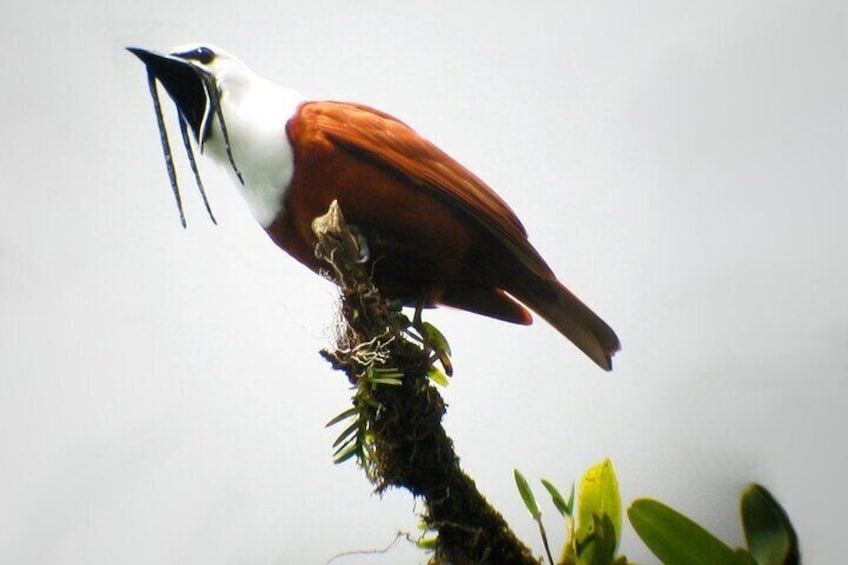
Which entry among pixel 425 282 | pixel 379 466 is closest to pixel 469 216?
pixel 425 282

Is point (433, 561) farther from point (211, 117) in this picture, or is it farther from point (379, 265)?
point (211, 117)

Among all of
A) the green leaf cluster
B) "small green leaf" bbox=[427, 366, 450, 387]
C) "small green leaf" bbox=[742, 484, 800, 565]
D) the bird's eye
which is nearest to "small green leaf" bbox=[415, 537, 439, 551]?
the green leaf cluster

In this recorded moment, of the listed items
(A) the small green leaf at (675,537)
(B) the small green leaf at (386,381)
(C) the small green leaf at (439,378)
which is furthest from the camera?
(C) the small green leaf at (439,378)

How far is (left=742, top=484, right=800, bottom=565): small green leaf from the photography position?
4.78ft

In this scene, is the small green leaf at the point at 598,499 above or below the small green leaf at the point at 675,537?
below

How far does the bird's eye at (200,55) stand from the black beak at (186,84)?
15 millimetres

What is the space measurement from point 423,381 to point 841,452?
75 cm

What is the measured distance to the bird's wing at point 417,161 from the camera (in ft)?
4.87

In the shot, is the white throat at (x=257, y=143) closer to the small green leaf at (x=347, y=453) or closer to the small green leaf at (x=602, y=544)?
the small green leaf at (x=347, y=453)

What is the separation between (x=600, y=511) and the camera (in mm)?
1484

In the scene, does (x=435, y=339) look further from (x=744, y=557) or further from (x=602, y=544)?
(x=744, y=557)

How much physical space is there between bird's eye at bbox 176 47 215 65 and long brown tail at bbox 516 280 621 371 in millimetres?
694

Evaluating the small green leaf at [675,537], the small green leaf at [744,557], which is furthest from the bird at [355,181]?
the small green leaf at [744,557]

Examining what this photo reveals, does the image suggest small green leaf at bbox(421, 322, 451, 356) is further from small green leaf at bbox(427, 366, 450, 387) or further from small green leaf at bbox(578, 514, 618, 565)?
small green leaf at bbox(578, 514, 618, 565)
